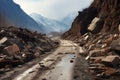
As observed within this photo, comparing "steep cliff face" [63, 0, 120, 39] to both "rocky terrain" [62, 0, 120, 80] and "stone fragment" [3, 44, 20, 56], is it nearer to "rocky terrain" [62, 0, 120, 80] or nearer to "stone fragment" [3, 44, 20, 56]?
"rocky terrain" [62, 0, 120, 80]

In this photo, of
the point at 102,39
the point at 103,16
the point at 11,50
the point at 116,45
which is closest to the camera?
the point at 116,45

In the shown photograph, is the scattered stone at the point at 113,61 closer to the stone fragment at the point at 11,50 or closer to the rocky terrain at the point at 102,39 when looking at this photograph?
the rocky terrain at the point at 102,39

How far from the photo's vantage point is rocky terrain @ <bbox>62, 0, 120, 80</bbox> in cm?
2330

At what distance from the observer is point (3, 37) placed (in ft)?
131

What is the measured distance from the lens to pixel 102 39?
4872 centimetres

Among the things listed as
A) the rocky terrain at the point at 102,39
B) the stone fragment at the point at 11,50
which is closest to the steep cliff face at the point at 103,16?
the rocky terrain at the point at 102,39

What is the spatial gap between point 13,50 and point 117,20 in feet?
95.0

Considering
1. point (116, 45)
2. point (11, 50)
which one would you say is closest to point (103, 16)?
point (11, 50)

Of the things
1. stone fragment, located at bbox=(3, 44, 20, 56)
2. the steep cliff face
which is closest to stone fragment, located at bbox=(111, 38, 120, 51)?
stone fragment, located at bbox=(3, 44, 20, 56)

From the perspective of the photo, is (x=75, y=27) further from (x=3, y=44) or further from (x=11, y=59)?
(x=11, y=59)

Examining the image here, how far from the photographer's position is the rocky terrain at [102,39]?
2330cm

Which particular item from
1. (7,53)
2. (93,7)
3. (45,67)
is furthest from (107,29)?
(45,67)

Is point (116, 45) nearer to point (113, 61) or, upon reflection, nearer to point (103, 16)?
point (113, 61)

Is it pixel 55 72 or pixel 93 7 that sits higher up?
pixel 93 7
